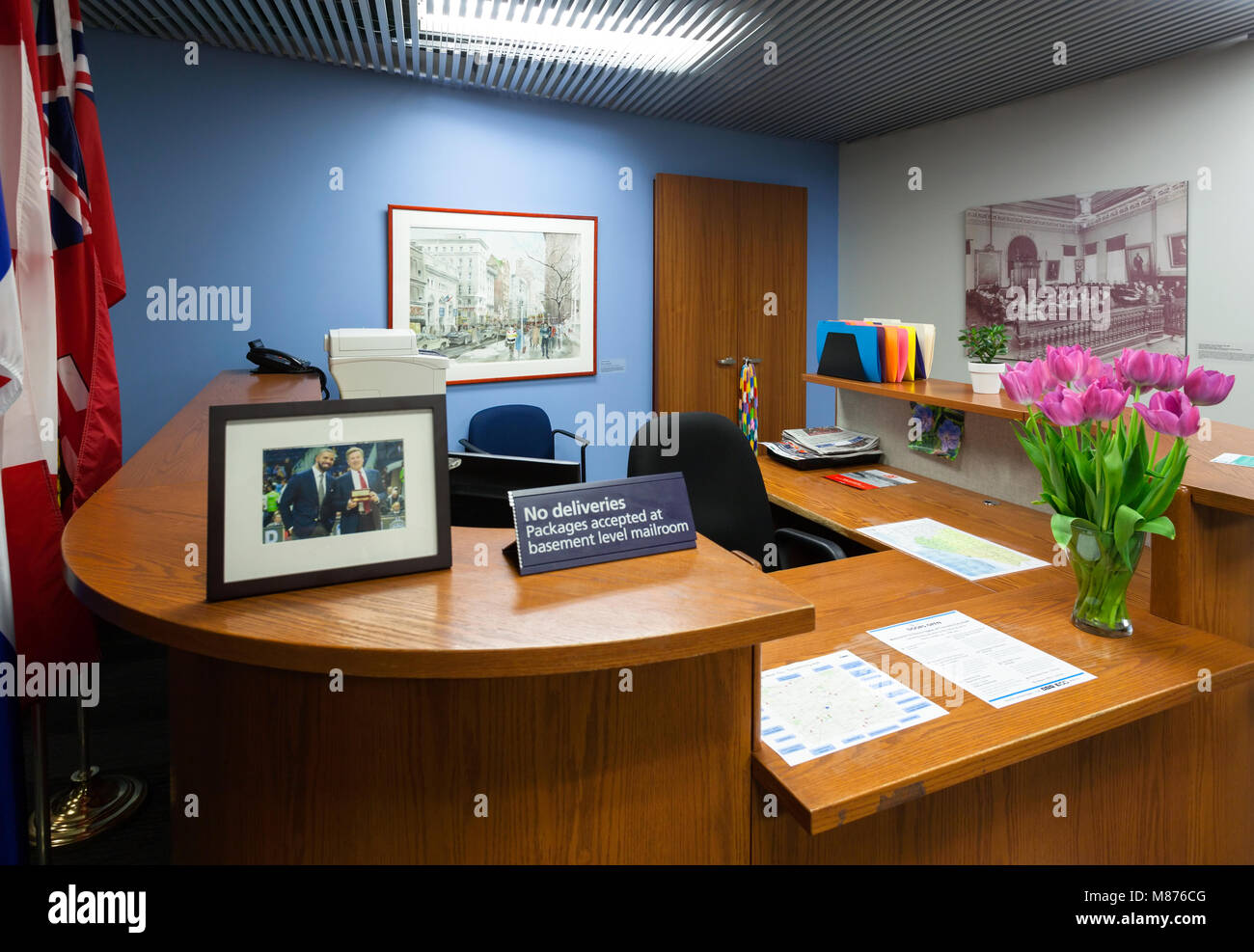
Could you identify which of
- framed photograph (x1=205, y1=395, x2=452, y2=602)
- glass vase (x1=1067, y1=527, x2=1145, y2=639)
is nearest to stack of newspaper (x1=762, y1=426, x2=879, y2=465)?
glass vase (x1=1067, y1=527, x2=1145, y2=639)

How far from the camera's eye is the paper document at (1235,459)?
5.02 feet

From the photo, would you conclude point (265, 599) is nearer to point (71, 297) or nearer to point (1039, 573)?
point (71, 297)

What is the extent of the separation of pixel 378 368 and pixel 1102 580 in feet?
5.37

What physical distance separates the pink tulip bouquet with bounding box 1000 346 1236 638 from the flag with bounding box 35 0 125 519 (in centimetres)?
216

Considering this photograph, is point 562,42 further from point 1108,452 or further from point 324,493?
point 324,493

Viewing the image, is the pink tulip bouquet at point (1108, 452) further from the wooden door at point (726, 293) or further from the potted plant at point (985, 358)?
the wooden door at point (726, 293)

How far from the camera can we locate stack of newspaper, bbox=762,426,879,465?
3066 mm

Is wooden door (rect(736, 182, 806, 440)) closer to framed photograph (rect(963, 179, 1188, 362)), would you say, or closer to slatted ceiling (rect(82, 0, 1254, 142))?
slatted ceiling (rect(82, 0, 1254, 142))

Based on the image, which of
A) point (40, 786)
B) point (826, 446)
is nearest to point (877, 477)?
point (826, 446)

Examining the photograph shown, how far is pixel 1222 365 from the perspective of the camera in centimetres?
348

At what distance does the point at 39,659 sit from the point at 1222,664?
219cm

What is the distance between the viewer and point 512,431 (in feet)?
14.2
